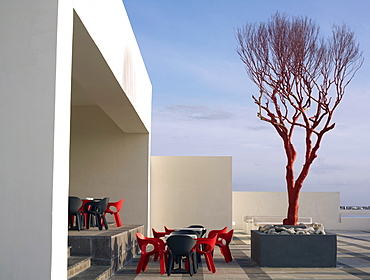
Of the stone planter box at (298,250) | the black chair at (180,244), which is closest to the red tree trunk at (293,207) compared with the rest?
the stone planter box at (298,250)

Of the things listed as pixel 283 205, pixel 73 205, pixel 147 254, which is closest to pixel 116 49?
pixel 73 205

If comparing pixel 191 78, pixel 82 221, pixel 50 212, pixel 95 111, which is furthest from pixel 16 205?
pixel 191 78

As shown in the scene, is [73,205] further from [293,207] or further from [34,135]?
[293,207]

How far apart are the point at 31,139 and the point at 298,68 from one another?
26.4 feet

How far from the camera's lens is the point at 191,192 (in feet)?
54.3

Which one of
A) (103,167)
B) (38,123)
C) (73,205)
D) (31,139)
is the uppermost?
(38,123)

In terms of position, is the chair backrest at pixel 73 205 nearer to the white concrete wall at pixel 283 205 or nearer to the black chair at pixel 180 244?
the black chair at pixel 180 244

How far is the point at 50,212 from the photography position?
4727 millimetres

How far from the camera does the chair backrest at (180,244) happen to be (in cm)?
822

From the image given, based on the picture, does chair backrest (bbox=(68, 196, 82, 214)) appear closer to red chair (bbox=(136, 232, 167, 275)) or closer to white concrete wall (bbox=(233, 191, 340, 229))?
red chair (bbox=(136, 232, 167, 275))

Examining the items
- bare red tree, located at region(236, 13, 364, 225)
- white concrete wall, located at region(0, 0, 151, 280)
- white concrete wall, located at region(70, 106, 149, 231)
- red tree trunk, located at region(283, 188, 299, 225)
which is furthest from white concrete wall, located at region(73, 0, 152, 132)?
red tree trunk, located at region(283, 188, 299, 225)

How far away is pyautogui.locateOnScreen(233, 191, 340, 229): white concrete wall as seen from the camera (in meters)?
22.2

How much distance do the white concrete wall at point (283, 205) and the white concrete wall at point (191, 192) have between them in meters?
6.21

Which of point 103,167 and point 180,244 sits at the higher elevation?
point 103,167
